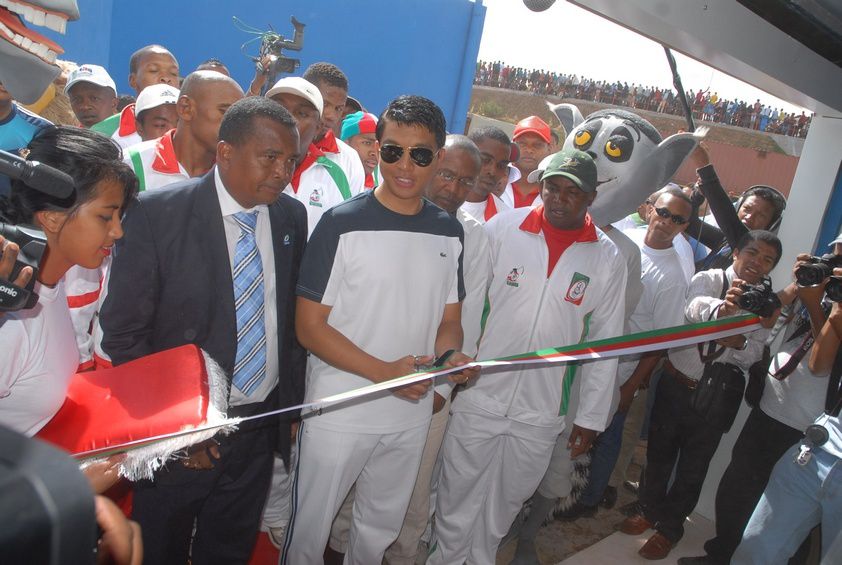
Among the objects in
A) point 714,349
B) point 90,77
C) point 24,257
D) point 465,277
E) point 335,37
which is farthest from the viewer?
point 335,37

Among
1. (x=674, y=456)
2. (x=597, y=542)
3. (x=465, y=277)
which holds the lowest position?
(x=597, y=542)

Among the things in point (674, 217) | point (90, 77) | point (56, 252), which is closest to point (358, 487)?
point (56, 252)

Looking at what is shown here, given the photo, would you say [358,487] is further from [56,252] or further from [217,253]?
[56,252]

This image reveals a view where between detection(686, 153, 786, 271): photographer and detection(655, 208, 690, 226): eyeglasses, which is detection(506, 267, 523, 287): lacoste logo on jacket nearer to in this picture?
detection(655, 208, 690, 226): eyeglasses

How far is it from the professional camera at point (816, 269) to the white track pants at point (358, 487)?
208cm

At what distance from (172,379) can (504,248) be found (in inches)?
72.0

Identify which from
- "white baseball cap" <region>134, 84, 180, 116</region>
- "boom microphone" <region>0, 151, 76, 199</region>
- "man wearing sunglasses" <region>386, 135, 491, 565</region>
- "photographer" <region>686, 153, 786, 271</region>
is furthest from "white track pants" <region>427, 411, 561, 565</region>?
"white baseball cap" <region>134, 84, 180, 116</region>

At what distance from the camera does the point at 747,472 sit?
3.68 meters

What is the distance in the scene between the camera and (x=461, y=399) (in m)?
3.33

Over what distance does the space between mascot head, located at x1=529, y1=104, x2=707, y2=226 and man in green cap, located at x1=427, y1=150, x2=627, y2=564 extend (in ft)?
2.50

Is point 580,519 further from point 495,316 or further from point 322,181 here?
point 322,181

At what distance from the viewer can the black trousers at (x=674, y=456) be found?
13.2ft

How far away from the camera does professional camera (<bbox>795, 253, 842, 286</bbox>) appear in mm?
3148

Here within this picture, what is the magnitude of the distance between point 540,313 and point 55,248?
7.18 feet
